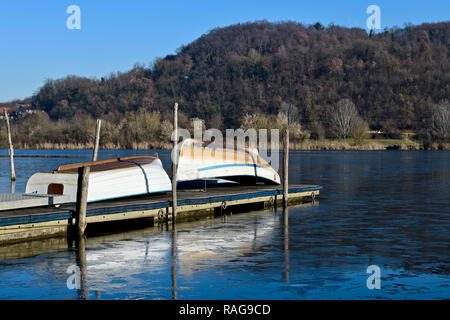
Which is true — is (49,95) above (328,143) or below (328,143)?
above

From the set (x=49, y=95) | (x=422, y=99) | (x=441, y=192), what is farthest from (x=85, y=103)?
(x=441, y=192)

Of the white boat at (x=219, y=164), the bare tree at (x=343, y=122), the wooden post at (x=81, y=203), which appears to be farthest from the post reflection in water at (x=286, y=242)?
the bare tree at (x=343, y=122)

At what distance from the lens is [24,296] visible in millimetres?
13742

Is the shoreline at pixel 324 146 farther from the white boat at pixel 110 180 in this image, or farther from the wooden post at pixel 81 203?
the wooden post at pixel 81 203

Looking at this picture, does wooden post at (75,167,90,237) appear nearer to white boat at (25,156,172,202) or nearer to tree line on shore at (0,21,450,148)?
white boat at (25,156,172,202)

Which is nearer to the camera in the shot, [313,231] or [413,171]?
[313,231]

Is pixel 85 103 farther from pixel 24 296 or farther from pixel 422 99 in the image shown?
pixel 24 296

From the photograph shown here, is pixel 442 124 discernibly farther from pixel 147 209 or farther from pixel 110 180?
pixel 147 209

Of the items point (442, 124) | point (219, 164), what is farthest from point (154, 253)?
point (442, 124)

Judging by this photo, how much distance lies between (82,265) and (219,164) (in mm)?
14064

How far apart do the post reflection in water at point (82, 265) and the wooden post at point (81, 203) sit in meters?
0.33

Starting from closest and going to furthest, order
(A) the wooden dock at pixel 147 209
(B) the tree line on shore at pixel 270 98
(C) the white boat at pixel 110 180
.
Answer: (A) the wooden dock at pixel 147 209 → (C) the white boat at pixel 110 180 → (B) the tree line on shore at pixel 270 98

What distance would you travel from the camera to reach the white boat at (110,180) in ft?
76.0
